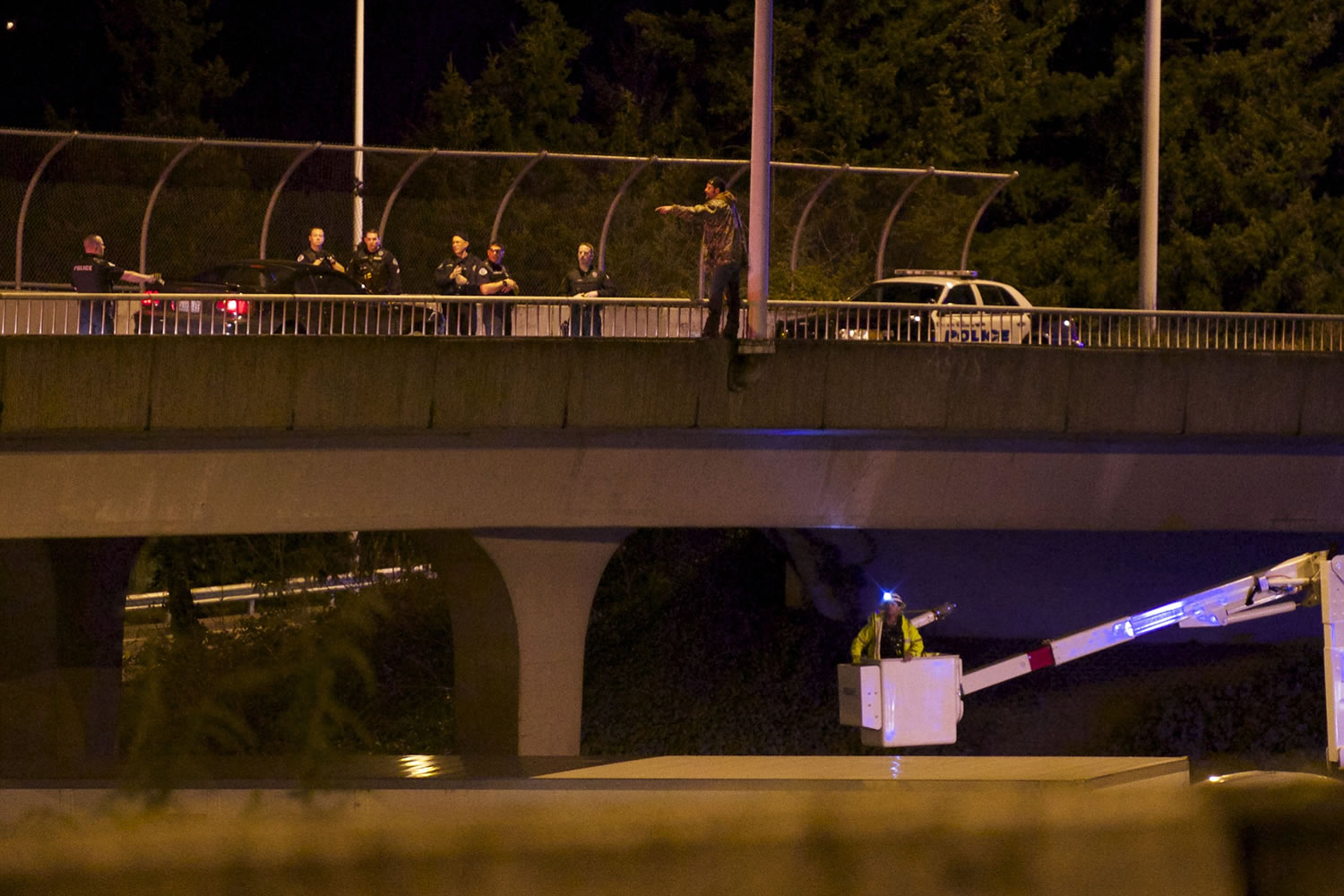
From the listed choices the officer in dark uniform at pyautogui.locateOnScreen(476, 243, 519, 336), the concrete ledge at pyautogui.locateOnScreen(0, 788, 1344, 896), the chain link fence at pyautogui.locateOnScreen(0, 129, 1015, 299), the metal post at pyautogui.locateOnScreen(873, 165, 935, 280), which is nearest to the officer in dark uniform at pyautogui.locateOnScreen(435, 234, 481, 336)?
the officer in dark uniform at pyautogui.locateOnScreen(476, 243, 519, 336)

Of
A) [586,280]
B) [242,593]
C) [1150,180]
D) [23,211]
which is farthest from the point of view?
[242,593]

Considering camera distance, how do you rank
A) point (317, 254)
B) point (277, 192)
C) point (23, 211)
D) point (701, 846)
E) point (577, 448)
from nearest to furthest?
point (701, 846) → point (577, 448) → point (23, 211) → point (317, 254) → point (277, 192)

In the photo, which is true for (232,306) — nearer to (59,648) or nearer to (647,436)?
(647,436)

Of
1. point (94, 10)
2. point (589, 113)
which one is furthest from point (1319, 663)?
point (94, 10)

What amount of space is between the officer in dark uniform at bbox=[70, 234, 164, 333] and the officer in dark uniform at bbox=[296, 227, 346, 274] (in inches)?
64.2

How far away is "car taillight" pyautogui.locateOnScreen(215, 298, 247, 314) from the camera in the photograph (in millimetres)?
14727

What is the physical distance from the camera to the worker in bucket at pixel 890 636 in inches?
538

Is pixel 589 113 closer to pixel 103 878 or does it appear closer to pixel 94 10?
pixel 94 10

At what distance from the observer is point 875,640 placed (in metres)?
13.6

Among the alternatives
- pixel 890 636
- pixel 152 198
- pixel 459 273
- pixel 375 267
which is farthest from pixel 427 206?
pixel 890 636

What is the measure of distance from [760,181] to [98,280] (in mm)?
6833

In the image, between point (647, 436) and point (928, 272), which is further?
point (928, 272)

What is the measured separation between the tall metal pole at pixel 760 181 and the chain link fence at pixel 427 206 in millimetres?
2571

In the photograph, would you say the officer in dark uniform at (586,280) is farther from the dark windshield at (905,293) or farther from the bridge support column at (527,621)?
the dark windshield at (905,293)
